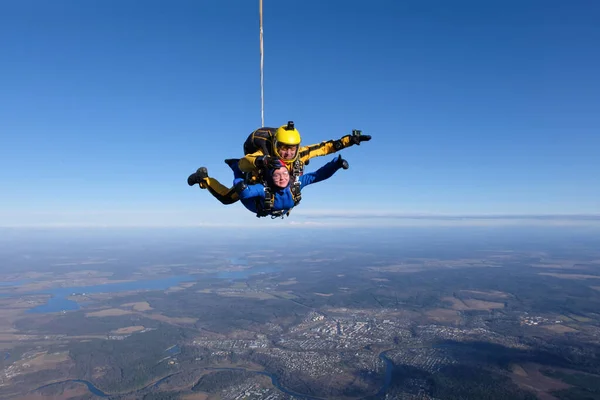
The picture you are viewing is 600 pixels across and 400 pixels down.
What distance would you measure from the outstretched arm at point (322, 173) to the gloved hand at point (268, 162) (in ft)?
6.64

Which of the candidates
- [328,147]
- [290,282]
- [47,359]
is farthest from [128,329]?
[328,147]

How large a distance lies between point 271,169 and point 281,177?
0.32m

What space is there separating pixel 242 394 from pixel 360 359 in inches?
1054

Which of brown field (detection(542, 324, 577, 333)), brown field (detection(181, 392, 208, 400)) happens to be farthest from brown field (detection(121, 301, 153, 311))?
brown field (detection(542, 324, 577, 333))

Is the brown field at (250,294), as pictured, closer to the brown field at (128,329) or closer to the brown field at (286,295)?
the brown field at (286,295)

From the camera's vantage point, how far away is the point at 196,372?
238 ft

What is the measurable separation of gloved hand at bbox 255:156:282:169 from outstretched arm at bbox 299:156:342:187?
6.64ft

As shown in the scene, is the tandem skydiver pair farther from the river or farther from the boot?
the river

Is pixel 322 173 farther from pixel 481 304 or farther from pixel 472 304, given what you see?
pixel 481 304

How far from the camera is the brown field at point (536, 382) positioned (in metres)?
60.6

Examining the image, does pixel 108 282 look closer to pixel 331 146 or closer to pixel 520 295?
pixel 520 295

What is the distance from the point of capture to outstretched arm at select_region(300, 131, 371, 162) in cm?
977

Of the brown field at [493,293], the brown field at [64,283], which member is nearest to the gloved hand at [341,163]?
the brown field at [493,293]

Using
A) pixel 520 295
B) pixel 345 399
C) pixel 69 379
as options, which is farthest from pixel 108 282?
pixel 520 295
